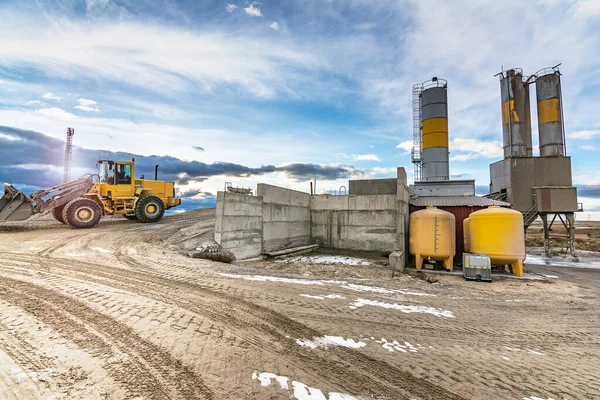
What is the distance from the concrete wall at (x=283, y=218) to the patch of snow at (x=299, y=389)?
1072cm

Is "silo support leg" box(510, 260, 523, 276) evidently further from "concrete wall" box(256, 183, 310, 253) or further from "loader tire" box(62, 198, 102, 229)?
"loader tire" box(62, 198, 102, 229)

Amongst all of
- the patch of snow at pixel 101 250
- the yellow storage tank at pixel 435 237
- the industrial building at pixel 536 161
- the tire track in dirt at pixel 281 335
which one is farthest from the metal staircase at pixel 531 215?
the patch of snow at pixel 101 250

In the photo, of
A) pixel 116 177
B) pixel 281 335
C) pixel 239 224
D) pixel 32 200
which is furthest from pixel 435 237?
pixel 32 200

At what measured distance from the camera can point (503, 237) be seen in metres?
11.7

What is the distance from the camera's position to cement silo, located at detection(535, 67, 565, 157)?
19062 mm

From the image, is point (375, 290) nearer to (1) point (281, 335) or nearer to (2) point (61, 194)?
(1) point (281, 335)

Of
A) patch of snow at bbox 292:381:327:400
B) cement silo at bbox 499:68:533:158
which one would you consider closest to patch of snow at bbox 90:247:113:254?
patch of snow at bbox 292:381:327:400

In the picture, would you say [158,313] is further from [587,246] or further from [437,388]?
[587,246]

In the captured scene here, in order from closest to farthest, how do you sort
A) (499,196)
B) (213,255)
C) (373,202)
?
(213,255)
(373,202)
(499,196)

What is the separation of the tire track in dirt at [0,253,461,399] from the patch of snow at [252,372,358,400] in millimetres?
179

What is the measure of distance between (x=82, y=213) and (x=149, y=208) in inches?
115

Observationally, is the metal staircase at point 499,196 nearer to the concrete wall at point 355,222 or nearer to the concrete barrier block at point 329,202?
the concrete wall at point 355,222

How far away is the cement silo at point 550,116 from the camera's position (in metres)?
19.1

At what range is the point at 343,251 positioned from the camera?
16750 mm
